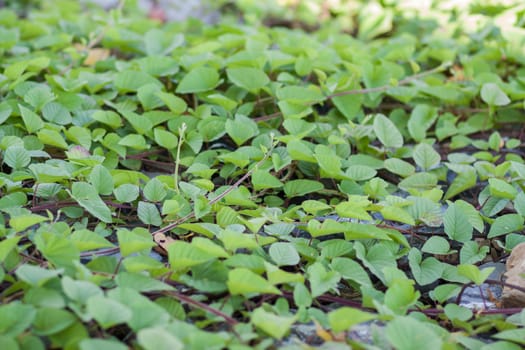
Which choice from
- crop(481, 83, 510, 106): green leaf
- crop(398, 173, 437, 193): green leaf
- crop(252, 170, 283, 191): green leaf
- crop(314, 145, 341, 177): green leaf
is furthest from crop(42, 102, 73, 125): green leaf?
crop(481, 83, 510, 106): green leaf

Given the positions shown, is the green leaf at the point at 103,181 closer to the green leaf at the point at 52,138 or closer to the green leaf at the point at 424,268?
the green leaf at the point at 52,138

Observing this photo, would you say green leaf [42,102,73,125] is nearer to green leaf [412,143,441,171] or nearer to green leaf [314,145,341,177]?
green leaf [314,145,341,177]

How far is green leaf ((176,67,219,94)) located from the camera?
182cm

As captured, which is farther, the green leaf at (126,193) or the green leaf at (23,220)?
the green leaf at (126,193)

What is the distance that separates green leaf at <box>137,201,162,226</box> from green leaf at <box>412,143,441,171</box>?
75 cm

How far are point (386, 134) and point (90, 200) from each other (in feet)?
2.78

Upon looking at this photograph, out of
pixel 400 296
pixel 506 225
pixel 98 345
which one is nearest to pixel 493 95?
pixel 506 225

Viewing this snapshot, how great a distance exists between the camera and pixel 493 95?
74.7 inches

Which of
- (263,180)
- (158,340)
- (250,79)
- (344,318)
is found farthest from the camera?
(250,79)

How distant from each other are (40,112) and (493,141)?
131 cm

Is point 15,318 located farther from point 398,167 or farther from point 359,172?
point 398,167

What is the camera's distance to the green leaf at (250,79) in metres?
1.83

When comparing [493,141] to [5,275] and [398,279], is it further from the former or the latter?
[5,275]

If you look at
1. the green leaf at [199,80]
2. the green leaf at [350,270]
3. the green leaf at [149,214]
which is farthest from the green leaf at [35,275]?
the green leaf at [199,80]
